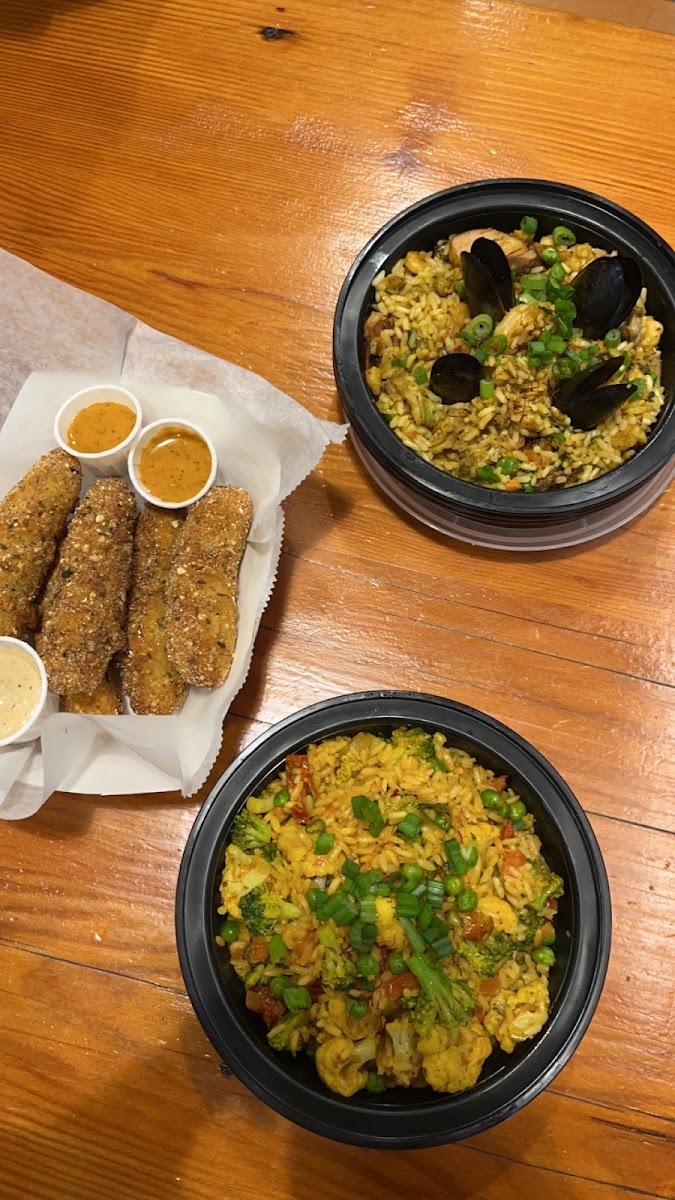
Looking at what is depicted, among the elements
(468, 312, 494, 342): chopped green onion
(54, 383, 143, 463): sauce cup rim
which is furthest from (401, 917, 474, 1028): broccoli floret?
(468, 312, 494, 342): chopped green onion

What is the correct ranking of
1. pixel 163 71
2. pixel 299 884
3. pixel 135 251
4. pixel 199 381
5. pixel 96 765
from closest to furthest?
1. pixel 299 884
2. pixel 96 765
3. pixel 199 381
4. pixel 135 251
5. pixel 163 71

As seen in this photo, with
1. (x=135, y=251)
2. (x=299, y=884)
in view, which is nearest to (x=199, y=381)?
(x=135, y=251)

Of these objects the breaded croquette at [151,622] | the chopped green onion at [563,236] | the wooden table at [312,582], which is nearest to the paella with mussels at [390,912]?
the wooden table at [312,582]

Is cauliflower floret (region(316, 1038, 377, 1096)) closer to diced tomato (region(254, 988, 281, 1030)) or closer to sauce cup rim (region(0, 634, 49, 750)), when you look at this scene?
diced tomato (region(254, 988, 281, 1030))

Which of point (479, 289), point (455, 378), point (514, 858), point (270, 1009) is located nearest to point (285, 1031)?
point (270, 1009)

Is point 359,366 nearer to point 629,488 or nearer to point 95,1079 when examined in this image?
point 629,488

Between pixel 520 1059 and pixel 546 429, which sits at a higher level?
pixel 546 429
